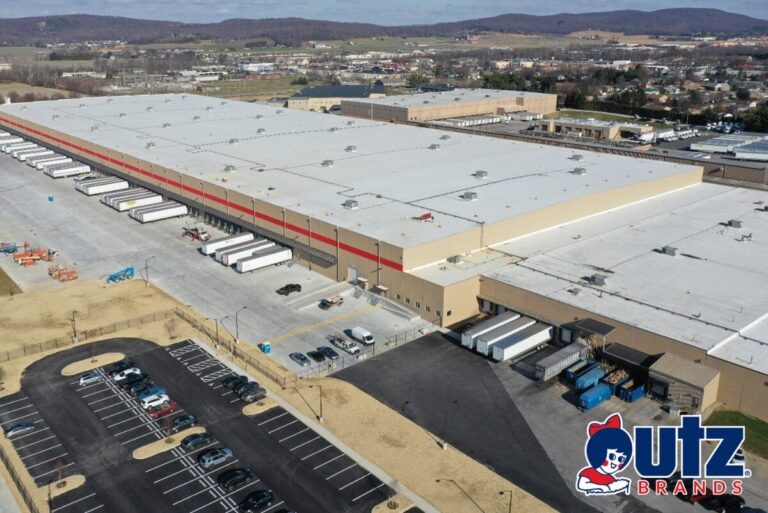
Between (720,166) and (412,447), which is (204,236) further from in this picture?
(720,166)

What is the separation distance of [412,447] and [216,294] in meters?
24.6

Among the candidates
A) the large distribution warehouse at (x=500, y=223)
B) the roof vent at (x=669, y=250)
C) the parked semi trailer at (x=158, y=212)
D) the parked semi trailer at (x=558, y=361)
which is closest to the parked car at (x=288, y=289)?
the large distribution warehouse at (x=500, y=223)

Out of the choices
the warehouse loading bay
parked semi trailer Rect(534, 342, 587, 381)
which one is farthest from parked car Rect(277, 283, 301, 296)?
parked semi trailer Rect(534, 342, 587, 381)

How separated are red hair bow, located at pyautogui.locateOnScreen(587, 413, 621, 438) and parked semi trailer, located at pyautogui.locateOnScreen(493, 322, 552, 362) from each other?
27.4 ft

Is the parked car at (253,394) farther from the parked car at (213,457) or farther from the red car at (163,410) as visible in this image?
the parked car at (213,457)

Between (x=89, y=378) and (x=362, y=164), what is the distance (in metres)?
42.9

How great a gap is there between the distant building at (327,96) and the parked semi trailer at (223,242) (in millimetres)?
90031

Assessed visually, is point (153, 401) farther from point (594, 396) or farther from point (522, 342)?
point (594, 396)

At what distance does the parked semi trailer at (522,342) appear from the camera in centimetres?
4191

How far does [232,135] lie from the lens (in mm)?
93188

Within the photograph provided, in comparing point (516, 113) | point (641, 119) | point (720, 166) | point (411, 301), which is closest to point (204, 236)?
point (411, 301)

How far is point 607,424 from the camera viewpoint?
34.1 metres

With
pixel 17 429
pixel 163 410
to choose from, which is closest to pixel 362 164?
pixel 163 410

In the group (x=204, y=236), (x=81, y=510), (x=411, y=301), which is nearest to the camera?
(x=81, y=510)
